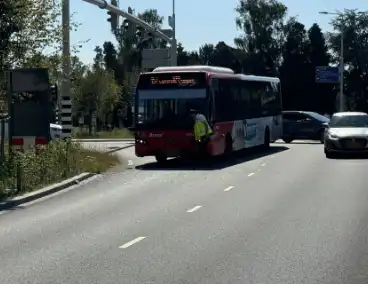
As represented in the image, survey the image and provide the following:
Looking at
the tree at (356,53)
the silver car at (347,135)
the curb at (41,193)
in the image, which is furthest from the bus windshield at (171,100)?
the tree at (356,53)

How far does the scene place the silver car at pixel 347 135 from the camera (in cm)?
2483

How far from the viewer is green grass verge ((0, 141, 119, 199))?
1662 centimetres

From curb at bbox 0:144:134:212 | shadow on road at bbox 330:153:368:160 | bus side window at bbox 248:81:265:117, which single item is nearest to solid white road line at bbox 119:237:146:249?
curb at bbox 0:144:134:212

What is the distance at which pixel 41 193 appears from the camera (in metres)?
15.8

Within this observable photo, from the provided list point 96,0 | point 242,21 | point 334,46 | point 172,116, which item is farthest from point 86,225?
point 334,46

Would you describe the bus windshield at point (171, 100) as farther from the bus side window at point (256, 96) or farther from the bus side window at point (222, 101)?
the bus side window at point (256, 96)

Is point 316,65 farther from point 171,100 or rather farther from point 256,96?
point 171,100

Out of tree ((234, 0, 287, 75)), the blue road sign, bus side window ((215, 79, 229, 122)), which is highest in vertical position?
tree ((234, 0, 287, 75))

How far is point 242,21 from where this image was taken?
Result: 82188 millimetres

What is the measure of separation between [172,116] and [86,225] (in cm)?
1178

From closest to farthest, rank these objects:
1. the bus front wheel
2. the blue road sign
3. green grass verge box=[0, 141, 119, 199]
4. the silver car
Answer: green grass verge box=[0, 141, 119, 199]
the bus front wheel
the silver car
the blue road sign

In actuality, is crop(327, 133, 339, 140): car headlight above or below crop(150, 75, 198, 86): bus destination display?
below

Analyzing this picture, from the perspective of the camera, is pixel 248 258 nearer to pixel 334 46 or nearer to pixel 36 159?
pixel 36 159

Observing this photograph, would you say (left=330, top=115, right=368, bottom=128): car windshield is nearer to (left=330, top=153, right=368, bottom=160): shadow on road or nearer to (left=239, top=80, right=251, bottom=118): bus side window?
(left=330, top=153, right=368, bottom=160): shadow on road
